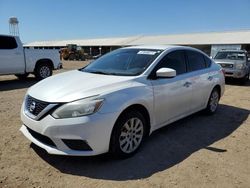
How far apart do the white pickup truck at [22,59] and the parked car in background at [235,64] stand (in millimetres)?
8129

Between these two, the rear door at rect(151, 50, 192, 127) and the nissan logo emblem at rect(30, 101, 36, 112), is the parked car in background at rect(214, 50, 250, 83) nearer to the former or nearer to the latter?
the rear door at rect(151, 50, 192, 127)

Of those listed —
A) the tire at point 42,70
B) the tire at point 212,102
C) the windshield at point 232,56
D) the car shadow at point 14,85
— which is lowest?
the car shadow at point 14,85

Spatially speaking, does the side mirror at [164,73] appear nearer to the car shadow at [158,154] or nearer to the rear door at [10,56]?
the car shadow at [158,154]

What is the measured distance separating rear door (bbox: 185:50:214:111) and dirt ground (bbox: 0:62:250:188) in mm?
668

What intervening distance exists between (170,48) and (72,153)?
2.73 metres

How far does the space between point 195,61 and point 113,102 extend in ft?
9.40

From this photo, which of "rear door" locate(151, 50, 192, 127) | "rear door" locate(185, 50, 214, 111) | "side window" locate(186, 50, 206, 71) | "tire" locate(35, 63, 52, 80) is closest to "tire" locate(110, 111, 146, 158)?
"rear door" locate(151, 50, 192, 127)

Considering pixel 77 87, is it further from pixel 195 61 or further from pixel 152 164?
pixel 195 61

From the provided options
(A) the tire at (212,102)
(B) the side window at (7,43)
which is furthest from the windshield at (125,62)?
(B) the side window at (7,43)

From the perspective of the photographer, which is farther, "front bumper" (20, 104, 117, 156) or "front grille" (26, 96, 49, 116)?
"front grille" (26, 96, 49, 116)

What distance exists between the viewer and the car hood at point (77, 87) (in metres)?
3.73

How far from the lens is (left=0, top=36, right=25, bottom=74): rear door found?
11477 mm

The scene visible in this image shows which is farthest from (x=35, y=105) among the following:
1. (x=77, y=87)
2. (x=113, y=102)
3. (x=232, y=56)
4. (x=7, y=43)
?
(x=232, y=56)

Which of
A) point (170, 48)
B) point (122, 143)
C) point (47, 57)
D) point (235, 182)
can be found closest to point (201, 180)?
point (235, 182)
